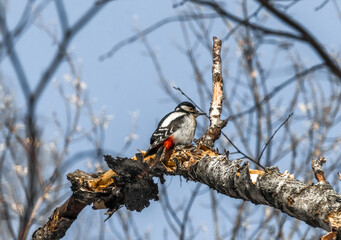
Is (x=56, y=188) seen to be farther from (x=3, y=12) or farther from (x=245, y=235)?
(x=3, y=12)

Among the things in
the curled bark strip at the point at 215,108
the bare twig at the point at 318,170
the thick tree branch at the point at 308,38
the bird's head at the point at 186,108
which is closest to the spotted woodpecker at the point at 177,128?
the bird's head at the point at 186,108

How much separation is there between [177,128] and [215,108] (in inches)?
47.1

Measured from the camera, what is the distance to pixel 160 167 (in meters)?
3.17

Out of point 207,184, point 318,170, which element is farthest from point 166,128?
point 318,170

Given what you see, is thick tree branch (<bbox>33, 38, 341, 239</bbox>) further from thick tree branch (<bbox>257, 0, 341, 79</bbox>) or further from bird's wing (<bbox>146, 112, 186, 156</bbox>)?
thick tree branch (<bbox>257, 0, 341, 79</bbox>)

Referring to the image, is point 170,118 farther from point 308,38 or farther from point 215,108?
point 308,38

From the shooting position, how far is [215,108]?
3719mm

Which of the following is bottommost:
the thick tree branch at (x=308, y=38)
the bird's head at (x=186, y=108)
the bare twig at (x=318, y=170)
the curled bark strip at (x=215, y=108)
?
the thick tree branch at (x=308, y=38)

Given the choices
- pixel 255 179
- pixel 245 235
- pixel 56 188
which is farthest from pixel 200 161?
pixel 56 188

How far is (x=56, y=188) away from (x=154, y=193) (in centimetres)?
410

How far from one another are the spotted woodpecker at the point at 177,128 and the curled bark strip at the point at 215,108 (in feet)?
1.45

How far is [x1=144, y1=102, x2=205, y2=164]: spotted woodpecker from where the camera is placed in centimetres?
421

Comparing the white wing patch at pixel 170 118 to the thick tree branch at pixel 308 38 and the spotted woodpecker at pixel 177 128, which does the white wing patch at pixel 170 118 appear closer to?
the spotted woodpecker at pixel 177 128

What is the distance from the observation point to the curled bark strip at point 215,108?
140 inches
